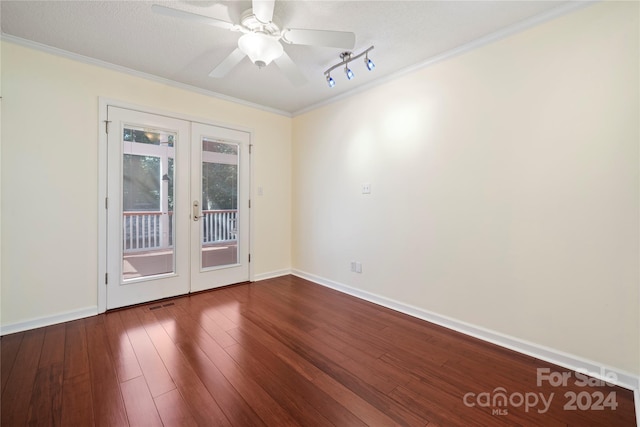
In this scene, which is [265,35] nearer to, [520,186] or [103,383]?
[520,186]

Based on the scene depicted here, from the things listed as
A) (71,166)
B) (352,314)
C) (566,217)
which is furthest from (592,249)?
(71,166)

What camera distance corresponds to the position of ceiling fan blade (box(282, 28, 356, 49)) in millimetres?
1729

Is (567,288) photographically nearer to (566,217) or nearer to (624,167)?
(566,217)

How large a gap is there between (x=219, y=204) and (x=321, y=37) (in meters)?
2.47

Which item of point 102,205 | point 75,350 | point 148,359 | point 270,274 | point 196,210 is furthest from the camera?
point 270,274

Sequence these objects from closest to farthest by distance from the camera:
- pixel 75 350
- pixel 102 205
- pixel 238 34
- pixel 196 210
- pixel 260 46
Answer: pixel 260 46
pixel 75 350
pixel 238 34
pixel 102 205
pixel 196 210

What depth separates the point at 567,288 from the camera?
75.6 inches

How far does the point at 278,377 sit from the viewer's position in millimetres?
1776

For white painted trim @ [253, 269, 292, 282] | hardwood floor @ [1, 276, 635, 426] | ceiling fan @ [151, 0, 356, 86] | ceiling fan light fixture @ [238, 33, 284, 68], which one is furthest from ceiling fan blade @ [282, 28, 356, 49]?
white painted trim @ [253, 269, 292, 282]

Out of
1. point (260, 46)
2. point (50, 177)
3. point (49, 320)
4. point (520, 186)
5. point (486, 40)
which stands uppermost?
point (486, 40)

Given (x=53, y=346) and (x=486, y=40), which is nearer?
(x=53, y=346)

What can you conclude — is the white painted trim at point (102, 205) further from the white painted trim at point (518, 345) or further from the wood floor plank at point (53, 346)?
the white painted trim at point (518, 345)

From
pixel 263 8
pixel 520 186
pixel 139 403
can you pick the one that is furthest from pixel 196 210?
pixel 520 186

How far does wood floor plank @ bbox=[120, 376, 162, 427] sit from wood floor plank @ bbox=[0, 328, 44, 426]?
1.45 feet
